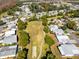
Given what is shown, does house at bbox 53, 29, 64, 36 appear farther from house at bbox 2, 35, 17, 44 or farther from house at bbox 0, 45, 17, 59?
house at bbox 0, 45, 17, 59

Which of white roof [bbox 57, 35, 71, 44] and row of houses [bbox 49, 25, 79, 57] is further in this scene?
white roof [bbox 57, 35, 71, 44]

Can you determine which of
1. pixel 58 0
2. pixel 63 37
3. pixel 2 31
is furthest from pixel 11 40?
pixel 58 0

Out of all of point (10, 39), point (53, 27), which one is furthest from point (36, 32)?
point (10, 39)

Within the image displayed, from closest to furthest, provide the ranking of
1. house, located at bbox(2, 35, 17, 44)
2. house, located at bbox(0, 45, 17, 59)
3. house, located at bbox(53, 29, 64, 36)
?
house, located at bbox(0, 45, 17, 59) < house, located at bbox(2, 35, 17, 44) < house, located at bbox(53, 29, 64, 36)

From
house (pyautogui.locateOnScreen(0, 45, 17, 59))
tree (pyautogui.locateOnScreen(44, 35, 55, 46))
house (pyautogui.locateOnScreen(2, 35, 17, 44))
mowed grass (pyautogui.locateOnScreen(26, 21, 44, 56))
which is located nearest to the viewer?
house (pyautogui.locateOnScreen(0, 45, 17, 59))

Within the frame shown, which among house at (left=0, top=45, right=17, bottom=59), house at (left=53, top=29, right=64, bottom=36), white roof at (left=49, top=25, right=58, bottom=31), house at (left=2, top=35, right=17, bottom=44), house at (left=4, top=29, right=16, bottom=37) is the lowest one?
white roof at (left=49, top=25, right=58, bottom=31)

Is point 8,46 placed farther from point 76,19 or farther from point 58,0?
point 58,0

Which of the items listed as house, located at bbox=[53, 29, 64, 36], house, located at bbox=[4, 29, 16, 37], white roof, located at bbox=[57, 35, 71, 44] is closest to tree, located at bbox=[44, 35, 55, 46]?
white roof, located at bbox=[57, 35, 71, 44]
